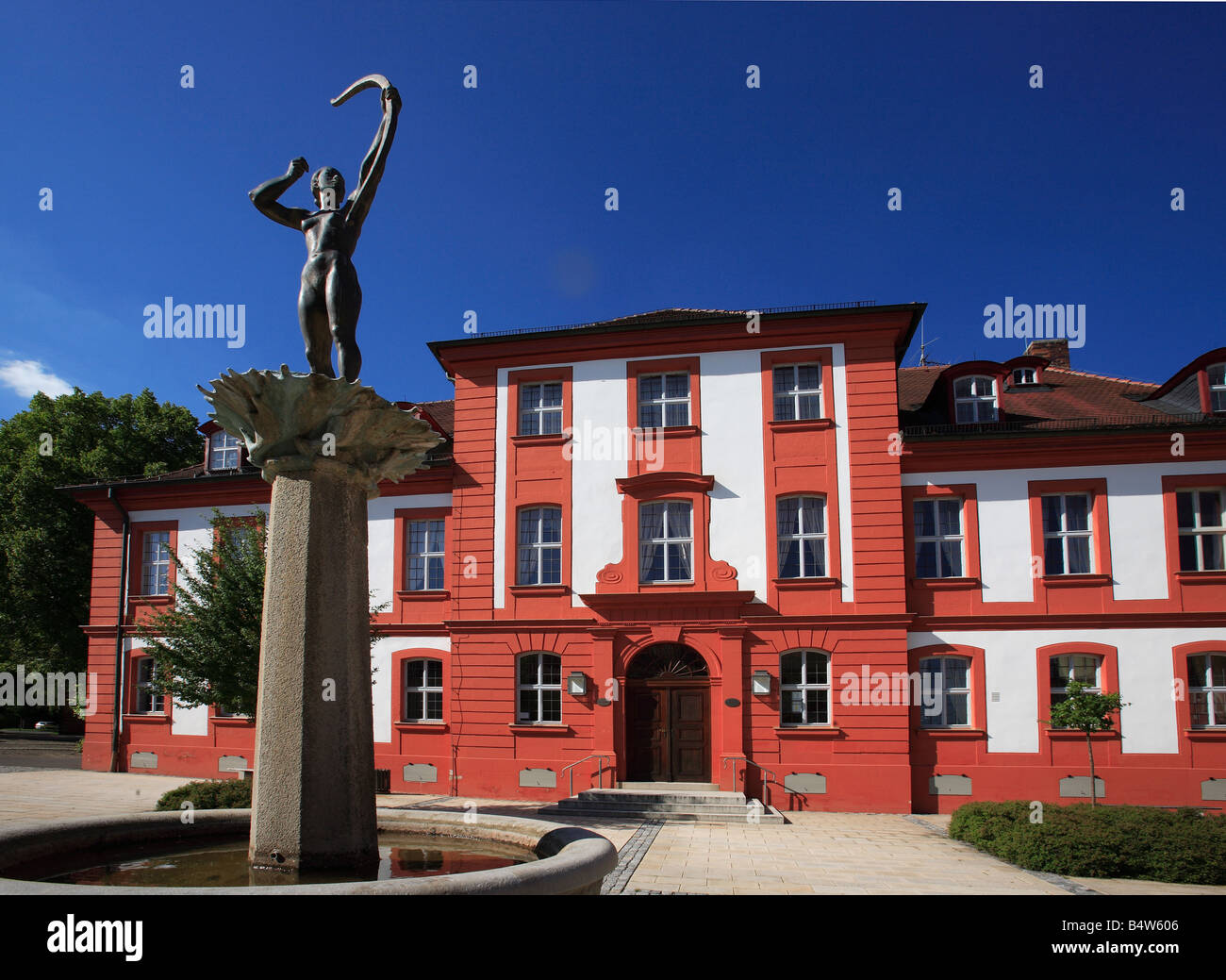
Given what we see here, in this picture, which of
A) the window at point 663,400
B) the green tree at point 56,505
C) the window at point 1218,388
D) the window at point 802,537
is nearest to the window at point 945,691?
the window at point 802,537

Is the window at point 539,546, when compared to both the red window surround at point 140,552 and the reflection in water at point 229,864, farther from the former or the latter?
the reflection in water at point 229,864

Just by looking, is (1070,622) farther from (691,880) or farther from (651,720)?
(691,880)

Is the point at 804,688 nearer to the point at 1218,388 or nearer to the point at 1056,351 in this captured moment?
the point at 1218,388

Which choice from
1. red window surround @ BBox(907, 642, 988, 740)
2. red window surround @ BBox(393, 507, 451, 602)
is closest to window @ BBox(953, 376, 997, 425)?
red window surround @ BBox(907, 642, 988, 740)

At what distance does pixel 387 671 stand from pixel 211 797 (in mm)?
8110

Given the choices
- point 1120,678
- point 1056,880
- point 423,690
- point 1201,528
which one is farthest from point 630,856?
point 1201,528

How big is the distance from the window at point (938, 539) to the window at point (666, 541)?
4902 mm

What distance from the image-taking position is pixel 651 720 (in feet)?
66.8

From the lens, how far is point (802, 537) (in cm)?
2034

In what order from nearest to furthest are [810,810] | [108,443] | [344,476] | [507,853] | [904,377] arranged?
[344,476] < [507,853] < [810,810] < [904,377] < [108,443]

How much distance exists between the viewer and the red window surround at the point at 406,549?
22.5 metres

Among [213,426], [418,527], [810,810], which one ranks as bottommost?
[810,810]
